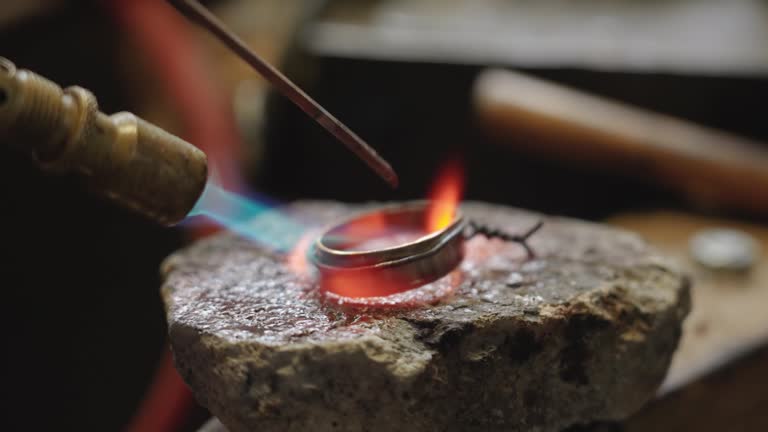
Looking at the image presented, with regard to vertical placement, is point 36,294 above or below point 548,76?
below

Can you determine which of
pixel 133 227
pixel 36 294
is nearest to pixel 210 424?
pixel 36 294

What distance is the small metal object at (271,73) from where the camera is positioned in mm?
1354

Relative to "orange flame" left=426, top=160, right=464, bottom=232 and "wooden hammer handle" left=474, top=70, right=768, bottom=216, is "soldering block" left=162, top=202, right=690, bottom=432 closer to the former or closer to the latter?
"orange flame" left=426, top=160, right=464, bottom=232

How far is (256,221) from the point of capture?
211 centimetres

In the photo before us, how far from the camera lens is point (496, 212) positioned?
2141 mm

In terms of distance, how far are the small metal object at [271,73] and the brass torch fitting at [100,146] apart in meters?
0.20

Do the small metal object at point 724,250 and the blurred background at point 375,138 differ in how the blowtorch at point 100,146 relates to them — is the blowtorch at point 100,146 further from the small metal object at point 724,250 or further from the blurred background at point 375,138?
the small metal object at point 724,250

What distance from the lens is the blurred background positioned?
11.2 ft

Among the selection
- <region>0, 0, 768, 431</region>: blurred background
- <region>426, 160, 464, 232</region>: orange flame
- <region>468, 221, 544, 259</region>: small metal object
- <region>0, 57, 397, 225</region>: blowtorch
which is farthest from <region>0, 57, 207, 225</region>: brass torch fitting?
<region>0, 0, 768, 431</region>: blurred background

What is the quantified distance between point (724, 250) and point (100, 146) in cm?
266

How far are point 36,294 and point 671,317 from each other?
2.80 m

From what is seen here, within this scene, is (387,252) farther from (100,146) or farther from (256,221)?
(256,221)

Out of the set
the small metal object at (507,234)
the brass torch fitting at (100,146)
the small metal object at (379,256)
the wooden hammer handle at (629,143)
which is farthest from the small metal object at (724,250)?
the brass torch fitting at (100,146)

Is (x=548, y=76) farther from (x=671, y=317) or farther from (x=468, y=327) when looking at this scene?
(x=468, y=327)
